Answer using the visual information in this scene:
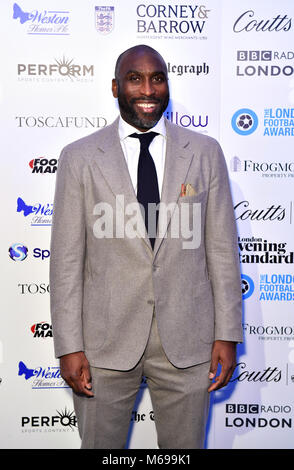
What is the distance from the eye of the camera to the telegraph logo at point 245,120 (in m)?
2.63

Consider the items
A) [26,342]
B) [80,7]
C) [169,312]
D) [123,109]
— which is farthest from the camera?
[26,342]

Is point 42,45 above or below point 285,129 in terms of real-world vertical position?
above

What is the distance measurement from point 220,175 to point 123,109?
50cm

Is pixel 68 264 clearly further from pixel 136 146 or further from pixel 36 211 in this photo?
pixel 36 211

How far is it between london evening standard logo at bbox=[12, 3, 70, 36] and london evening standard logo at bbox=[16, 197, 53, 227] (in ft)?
3.14

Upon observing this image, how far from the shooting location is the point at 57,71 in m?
2.58

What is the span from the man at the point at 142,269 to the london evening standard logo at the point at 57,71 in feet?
2.37

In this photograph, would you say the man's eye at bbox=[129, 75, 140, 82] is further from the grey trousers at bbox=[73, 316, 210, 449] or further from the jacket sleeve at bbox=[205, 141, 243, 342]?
the grey trousers at bbox=[73, 316, 210, 449]

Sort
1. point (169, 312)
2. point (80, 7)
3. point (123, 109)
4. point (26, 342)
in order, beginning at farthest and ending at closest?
point (26, 342) < point (80, 7) < point (123, 109) < point (169, 312)

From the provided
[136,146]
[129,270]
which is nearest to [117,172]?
[136,146]

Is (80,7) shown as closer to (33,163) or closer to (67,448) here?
(33,163)

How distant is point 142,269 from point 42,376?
4.52 feet

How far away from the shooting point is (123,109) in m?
1.93

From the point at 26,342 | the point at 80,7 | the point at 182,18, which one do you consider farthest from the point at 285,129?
the point at 26,342
